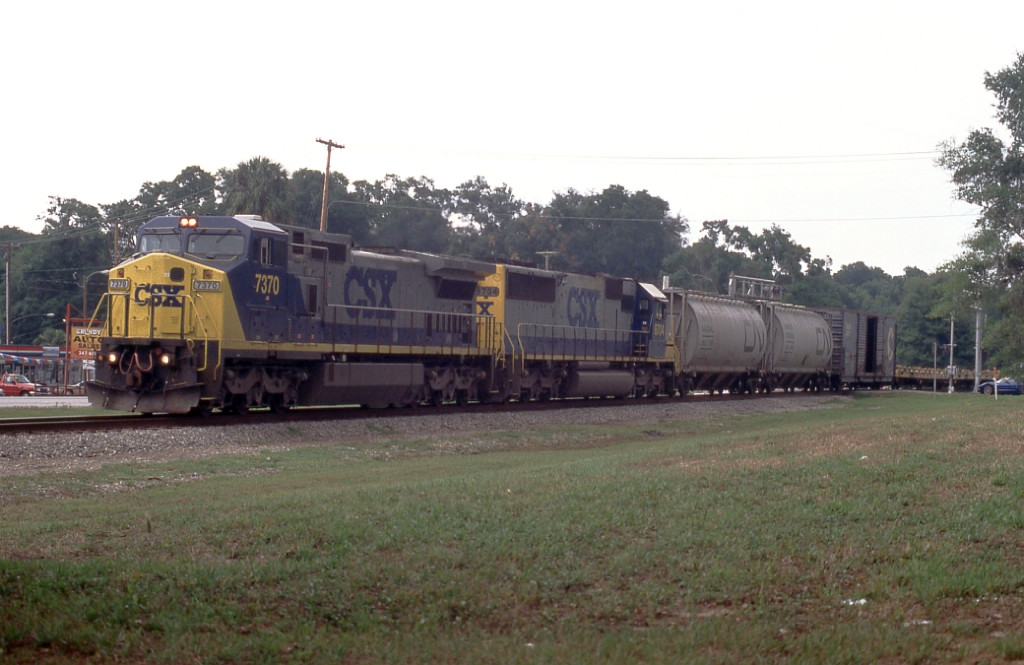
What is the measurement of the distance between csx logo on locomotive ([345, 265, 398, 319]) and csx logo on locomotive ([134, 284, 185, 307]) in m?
4.36

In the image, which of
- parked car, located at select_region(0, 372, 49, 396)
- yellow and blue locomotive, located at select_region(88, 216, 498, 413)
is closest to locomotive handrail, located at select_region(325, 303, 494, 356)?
yellow and blue locomotive, located at select_region(88, 216, 498, 413)

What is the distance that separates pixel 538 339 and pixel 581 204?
4801 cm

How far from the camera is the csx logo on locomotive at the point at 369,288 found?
76.5 feet

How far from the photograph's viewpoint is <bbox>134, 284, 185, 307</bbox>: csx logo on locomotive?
19.6 metres

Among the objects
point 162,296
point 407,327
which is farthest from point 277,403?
point 407,327

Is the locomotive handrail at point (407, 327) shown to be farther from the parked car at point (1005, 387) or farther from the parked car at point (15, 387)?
the parked car at point (1005, 387)

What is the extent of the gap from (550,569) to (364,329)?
629 inches

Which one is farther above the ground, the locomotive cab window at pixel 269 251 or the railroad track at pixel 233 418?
the locomotive cab window at pixel 269 251

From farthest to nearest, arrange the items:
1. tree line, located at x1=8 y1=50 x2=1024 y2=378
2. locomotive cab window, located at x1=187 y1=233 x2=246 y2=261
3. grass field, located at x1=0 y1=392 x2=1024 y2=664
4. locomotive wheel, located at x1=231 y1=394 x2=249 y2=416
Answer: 1. tree line, located at x1=8 y1=50 x2=1024 y2=378
2. locomotive wheel, located at x1=231 y1=394 x2=249 y2=416
3. locomotive cab window, located at x1=187 y1=233 x2=246 y2=261
4. grass field, located at x1=0 y1=392 x2=1024 y2=664

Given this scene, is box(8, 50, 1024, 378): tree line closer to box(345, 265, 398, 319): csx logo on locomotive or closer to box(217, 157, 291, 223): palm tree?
box(217, 157, 291, 223): palm tree

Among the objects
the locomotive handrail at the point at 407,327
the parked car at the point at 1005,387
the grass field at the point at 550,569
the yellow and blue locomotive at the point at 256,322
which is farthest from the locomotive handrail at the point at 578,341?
the parked car at the point at 1005,387

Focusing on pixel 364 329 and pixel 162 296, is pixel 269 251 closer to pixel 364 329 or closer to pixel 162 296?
pixel 162 296

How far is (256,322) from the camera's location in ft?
66.7

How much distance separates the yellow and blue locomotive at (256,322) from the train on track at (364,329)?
0.03 m
